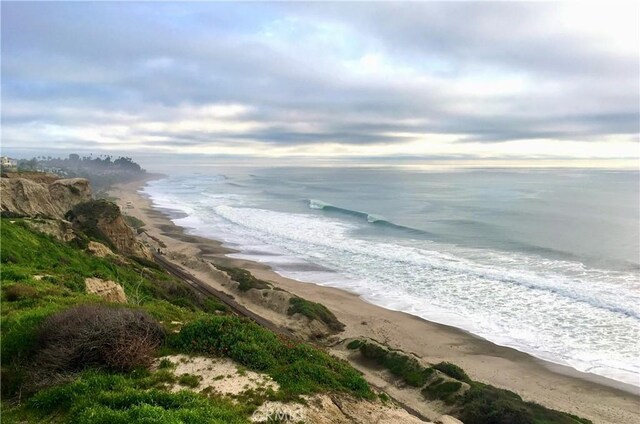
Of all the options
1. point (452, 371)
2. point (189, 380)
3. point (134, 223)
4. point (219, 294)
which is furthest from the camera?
point (134, 223)

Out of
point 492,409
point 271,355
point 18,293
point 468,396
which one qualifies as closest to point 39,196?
point 18,293

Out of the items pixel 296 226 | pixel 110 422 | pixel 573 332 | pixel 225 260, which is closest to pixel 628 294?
pixel 573 332

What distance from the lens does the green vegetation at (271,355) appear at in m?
12.0

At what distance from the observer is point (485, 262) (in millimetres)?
45406

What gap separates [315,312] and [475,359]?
10.3 meters

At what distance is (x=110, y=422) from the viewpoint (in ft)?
26.8

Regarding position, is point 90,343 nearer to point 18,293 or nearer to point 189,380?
point 189,380

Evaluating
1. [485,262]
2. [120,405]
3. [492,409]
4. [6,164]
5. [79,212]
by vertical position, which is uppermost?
[6,164]

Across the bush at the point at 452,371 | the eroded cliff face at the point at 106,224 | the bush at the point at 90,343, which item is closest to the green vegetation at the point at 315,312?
the bush at the point at 452,371

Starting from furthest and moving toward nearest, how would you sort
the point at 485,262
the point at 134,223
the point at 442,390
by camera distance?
the point at 134,223 → the point at 485,262 → the point at 442,390

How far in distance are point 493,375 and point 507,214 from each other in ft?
204

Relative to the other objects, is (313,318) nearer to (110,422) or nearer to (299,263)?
(299,263)

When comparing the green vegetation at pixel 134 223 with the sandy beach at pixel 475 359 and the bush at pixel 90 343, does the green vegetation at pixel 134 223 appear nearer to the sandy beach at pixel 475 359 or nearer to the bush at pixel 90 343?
the sandy beach at pixel 475 359

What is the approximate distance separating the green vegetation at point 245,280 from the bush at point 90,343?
75.0 ft
